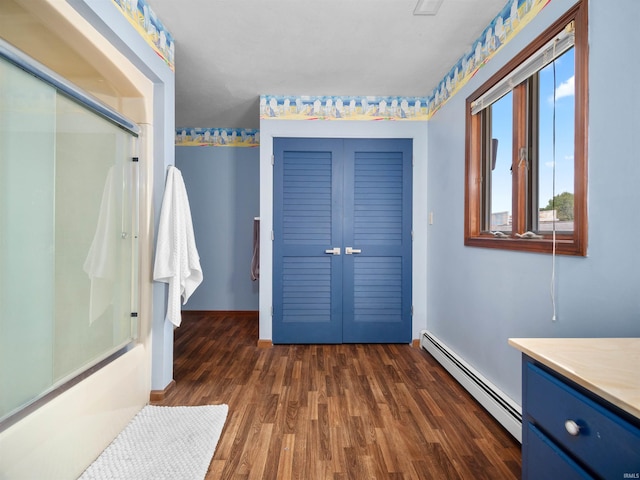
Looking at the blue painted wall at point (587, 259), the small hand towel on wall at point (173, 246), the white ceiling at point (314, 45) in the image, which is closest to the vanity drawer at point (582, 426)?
the blue painted wall at point (587, 259)

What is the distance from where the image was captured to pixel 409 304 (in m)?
2.91

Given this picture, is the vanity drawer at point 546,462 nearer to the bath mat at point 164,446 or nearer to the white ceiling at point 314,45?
the bath mat at point 164,446

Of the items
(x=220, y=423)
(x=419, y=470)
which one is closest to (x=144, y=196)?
(x=220, y=423)

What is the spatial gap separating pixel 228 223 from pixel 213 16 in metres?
2.50

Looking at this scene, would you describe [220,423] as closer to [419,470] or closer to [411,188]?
[419,470]

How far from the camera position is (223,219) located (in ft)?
13.0

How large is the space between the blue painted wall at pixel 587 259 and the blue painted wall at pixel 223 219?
2.58 meters

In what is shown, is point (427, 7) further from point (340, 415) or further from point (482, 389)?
point (340, 415)

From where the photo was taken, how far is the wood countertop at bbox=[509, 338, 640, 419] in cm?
61

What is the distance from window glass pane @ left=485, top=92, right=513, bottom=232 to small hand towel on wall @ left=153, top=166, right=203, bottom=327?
2070 millimetres

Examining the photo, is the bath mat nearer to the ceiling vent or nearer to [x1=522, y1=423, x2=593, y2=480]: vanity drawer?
[x1=522, y1=423, x2=593, y2=480]: vanity drawer

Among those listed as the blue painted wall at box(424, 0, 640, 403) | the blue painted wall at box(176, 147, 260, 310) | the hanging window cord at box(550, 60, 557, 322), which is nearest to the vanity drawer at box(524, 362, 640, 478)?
the blue painted wall at box(424, 0, 640, 403)

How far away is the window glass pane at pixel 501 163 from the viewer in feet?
6.03

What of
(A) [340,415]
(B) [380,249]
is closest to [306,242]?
(B) [380,249]
